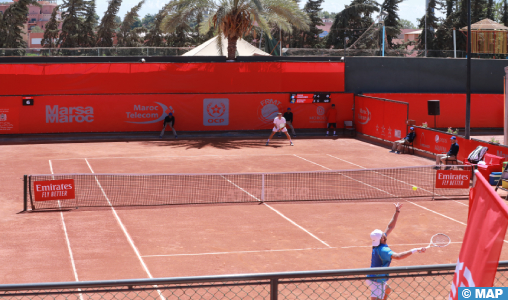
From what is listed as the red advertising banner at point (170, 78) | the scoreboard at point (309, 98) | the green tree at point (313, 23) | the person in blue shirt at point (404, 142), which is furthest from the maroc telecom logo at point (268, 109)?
the green tree at point (313, 23)

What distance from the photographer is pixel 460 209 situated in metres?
16.5

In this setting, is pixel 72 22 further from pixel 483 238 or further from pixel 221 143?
pixel 483 238

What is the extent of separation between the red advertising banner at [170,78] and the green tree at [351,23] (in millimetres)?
31033

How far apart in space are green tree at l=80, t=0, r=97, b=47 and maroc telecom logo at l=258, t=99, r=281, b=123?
32.5 meters

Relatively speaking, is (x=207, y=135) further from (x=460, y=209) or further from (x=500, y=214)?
(x=500, y=214)

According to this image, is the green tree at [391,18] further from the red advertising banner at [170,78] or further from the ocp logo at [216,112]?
the ocp logo at [216,112]

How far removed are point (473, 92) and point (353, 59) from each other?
8988mm

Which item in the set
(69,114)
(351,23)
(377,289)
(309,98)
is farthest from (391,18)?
(377,289)

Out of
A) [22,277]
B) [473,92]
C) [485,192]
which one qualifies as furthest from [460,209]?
[473,92]

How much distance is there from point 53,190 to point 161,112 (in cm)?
1670

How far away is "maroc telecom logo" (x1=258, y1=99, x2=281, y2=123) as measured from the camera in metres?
33.3

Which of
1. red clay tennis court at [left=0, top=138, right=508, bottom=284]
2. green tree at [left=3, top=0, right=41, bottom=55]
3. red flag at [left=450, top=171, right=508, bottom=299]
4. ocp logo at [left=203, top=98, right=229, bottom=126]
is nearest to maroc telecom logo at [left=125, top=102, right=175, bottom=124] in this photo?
ocp logo at [left=203, top=98, right=229, bottom=126]

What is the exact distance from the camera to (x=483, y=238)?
12.7ft

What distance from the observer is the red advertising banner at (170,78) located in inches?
1208
